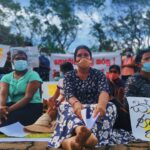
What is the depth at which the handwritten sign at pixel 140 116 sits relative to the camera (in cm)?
614

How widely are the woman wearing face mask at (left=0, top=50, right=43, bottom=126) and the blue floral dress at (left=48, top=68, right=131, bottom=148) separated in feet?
3.96

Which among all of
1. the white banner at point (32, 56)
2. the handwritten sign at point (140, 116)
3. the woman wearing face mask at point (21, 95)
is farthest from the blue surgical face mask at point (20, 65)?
the white banner at point (32, 56)

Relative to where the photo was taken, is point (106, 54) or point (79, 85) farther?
point (106, 54)

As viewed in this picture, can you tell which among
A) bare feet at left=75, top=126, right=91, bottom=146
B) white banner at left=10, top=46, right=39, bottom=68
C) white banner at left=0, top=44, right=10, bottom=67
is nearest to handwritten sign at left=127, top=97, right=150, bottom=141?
bare feet at left=75, top=126, right=91, bottom=146

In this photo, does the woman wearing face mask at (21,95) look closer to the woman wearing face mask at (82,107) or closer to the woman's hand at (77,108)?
the woman wearing face mask at (82,107)

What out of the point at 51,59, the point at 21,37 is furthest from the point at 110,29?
the point at 51,59

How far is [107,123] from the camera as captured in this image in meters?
5.58

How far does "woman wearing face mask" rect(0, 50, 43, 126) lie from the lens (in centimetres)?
688

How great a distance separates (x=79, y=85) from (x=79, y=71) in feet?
0.59

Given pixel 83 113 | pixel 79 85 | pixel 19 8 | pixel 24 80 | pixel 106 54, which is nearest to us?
pixel 83 113

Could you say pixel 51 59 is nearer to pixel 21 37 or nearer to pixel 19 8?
pixel 21 37

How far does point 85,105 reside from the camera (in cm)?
566

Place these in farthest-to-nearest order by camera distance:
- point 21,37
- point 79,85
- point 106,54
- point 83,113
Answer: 1. point 21,37
2. point 106,54
3. point 79,85
4. point 83,113

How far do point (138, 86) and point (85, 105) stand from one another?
1001 millimetres
